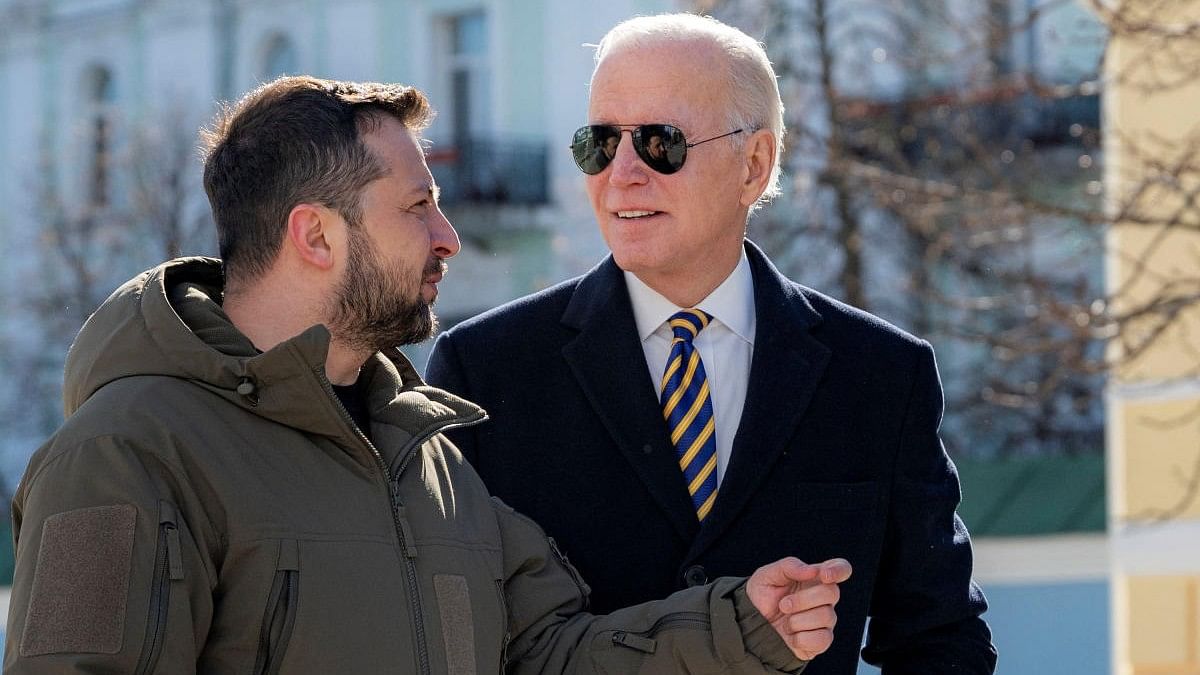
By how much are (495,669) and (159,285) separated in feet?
2.69

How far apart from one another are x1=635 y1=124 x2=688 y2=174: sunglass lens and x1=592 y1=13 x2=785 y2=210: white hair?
158 millimetres

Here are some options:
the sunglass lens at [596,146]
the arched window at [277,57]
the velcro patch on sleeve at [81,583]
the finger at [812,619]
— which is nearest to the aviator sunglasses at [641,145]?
the sunglass lens at [596,146]

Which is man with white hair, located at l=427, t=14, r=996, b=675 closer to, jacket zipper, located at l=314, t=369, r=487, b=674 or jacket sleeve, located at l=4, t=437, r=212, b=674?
jacket zipper, located at l=314, t=369, r=487, b=674

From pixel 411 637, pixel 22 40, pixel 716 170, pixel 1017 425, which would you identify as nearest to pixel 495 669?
pixel 411 637

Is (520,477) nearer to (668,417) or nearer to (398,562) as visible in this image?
(668,417)

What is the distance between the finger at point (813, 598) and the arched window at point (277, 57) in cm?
1816

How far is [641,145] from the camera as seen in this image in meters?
3.58

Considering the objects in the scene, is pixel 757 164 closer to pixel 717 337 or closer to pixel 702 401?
pixel 717 337

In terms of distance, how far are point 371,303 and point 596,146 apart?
0.76m

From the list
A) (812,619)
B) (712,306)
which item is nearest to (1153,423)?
(712,306)

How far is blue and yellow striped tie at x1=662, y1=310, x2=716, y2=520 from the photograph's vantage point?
3582 millimetres

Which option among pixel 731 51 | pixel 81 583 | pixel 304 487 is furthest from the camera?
pixel 731 51

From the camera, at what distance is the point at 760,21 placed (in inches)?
488

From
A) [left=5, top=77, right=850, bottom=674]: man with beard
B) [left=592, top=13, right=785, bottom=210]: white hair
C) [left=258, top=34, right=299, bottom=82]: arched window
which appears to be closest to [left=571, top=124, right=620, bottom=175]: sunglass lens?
[left=592, top=13, right=785, bottom=210]: white hair
